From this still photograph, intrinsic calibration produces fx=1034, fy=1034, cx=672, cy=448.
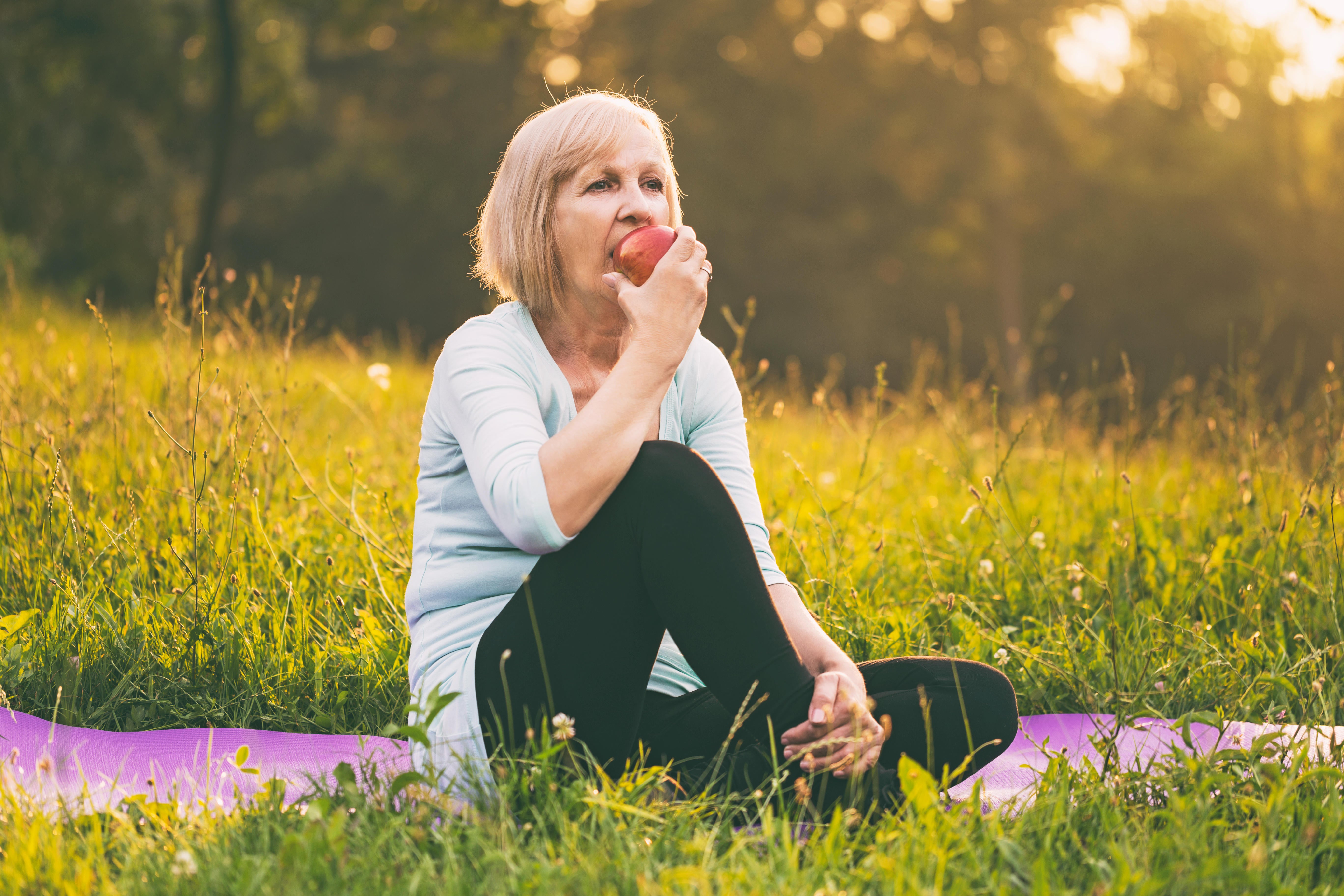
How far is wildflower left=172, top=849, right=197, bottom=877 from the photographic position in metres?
Answer: 1.48

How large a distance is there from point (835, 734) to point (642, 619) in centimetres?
38

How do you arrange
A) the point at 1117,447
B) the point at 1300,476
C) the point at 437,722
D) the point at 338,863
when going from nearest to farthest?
the point at 338,863 → the point at 437,722 → the point at 1300,476 → the point at 1117,447

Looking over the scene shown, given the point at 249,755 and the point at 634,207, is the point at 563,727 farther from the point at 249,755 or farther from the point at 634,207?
the point at 634,207

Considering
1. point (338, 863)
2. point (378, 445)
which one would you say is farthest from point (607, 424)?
point (378, 445)

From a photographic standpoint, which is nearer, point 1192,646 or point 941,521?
point 1192,646

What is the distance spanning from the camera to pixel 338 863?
1.55 metres

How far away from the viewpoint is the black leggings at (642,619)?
1751 millimetres

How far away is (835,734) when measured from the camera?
5.73 feet

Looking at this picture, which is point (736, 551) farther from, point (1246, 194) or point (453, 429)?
point (1246, 194)

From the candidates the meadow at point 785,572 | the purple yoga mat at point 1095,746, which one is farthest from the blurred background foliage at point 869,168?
the purple yoga mat at point 1095,746

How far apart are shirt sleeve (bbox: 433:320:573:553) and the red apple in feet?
0.86

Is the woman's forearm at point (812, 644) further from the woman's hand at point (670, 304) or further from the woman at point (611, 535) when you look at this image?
the woman's hand at point (670, 304)

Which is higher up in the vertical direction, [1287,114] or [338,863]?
[1287,114]

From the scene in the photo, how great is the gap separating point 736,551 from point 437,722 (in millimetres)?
653
